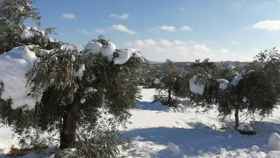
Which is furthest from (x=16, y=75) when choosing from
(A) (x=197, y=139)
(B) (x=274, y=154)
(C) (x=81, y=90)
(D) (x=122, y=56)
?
(A) (x=197, y=139)

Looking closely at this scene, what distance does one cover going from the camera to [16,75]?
808 cm

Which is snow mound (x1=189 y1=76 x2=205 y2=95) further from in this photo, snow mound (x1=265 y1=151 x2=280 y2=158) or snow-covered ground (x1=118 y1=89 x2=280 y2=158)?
snow mound (x1=265 y1=151 x2=280 y2=158)

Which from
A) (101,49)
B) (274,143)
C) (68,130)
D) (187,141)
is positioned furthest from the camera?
(187,141)

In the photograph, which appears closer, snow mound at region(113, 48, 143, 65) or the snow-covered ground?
snow mound at region(113, 48, 143, 65)

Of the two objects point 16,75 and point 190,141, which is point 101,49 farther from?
point 190,141

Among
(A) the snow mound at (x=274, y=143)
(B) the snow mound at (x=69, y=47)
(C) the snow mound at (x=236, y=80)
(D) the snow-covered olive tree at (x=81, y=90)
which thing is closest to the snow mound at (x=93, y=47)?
(D) the snow-covered olive tree at (x=81, y=90)

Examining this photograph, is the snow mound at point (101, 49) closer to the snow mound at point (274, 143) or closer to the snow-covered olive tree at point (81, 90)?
the snow-covered olive tree at point (81, 90)

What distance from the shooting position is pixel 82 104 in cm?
1005

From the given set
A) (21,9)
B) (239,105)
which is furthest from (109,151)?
(239,105)

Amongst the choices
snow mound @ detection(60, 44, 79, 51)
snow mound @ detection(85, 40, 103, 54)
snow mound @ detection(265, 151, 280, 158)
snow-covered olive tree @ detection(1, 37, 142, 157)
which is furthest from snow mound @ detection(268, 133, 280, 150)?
snow mound @ detection(60, 44, 79, 51)

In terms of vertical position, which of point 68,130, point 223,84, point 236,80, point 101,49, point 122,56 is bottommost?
point 68,130

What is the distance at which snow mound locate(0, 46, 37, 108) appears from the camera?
26.3ft

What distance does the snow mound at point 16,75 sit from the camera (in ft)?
26.3

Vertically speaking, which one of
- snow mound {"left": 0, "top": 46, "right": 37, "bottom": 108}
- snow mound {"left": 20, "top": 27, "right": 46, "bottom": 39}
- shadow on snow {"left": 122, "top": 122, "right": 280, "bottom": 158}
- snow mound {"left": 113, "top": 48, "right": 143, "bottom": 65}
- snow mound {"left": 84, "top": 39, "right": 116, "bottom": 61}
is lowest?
shadow on snow {"left": 122, "top": 122, "right": 280, "bottom": 158}
